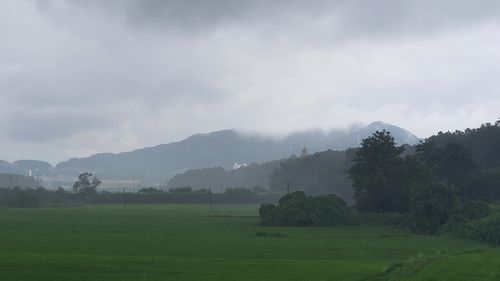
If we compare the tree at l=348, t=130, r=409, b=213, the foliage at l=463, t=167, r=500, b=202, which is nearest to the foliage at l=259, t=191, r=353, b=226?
the tree at l=348, t=130, r=409, b=213

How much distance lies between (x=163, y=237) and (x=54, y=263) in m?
17.9

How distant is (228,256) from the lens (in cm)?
3278

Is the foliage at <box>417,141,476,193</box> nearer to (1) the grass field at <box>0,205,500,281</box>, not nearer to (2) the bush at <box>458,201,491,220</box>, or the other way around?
(2) the bush at <box>458,201,491,220</box>

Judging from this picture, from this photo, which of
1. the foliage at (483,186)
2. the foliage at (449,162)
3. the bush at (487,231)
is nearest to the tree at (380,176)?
the foliage at (449,162)

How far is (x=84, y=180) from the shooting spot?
479 feet

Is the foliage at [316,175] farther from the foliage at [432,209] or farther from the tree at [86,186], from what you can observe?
the foliage at [432,209]

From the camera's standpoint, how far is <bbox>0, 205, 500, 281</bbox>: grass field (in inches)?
943

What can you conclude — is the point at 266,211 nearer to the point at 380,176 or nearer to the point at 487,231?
the point at 380,176

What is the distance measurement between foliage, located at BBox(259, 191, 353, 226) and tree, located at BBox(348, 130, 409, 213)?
343 inches

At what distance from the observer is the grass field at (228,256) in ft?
78.6

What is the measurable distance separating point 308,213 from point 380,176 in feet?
45.1

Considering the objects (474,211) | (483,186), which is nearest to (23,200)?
(483,186)

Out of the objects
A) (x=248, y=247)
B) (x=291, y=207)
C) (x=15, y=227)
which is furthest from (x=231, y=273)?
(x=291, y=207)

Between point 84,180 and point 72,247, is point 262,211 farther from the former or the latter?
point 84,180
